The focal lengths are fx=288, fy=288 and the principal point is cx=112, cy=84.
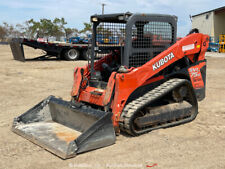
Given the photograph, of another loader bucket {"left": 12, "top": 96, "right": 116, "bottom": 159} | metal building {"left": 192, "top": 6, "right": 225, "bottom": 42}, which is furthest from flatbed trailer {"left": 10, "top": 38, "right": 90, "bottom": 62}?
metal building {"left": 192, "top": 6, "right": 225, "bottom": 42}

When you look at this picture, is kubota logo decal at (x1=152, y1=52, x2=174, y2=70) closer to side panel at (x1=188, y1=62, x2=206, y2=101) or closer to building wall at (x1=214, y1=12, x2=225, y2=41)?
side panel at (x1=188, y1=62, x2=206, y2=101)

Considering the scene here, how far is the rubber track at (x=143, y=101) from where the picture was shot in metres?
4.32

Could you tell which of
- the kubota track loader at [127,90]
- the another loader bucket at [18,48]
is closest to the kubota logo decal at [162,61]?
the kubota track loader at [127,90]

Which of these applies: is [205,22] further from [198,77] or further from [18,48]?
[198,77]

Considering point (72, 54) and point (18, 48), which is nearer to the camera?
point (18, 48)

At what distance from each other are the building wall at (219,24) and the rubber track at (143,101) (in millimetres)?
30203

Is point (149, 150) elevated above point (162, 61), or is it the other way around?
point (162, 61)

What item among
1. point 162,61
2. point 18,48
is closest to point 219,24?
point 18,48

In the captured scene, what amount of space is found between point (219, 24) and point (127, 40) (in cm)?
3125

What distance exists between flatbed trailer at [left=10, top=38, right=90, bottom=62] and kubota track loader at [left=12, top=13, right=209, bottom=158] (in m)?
12.2

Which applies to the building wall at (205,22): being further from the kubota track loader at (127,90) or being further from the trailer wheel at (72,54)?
the kubota track loader at (127,90)

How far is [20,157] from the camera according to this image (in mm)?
3785

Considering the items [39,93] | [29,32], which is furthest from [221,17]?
[29,32]

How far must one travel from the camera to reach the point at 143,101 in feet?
14.9
